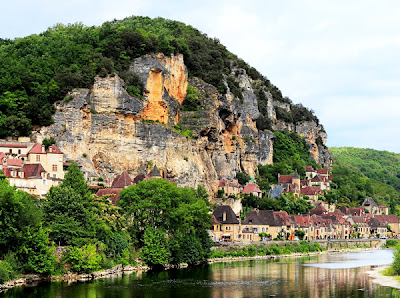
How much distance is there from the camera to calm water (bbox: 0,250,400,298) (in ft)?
188

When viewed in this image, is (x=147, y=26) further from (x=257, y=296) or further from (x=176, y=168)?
(x=257, y=296)

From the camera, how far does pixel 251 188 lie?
12875 cm

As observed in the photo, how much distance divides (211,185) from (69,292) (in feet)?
215

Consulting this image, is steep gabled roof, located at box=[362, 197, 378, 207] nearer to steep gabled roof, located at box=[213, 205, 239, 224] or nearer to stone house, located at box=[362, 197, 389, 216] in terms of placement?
stone house, located at box=[362, 197, 389, 216]

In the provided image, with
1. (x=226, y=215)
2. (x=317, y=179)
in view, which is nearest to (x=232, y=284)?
(x=226, y=215)

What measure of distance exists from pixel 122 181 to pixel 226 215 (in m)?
18.4

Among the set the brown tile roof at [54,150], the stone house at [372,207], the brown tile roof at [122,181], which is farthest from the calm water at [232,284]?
the stone house at [372,207]

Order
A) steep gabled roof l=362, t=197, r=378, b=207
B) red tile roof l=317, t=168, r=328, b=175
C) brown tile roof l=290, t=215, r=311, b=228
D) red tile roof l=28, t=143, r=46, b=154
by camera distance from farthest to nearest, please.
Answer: red tile roof l=317, t=168, r=328, b=175 → steep gabled roof l=362, t=197, r=378, b=207 → brown tile roof l=290, t=215, r=311, b=228 → red tile roof l=28, t=143, r=46, b=154

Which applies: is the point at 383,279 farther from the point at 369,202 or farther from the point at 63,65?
the point at 369,202

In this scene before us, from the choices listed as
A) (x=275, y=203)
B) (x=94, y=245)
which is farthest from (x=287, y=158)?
(x=94, y=245)

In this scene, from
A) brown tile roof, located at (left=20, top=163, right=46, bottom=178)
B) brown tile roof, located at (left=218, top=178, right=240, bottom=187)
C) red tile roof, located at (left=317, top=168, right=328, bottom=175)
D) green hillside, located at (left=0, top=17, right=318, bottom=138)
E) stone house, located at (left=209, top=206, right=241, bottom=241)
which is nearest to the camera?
brown tile roof, located at (left=20, top=163, right=46, bottom=178)

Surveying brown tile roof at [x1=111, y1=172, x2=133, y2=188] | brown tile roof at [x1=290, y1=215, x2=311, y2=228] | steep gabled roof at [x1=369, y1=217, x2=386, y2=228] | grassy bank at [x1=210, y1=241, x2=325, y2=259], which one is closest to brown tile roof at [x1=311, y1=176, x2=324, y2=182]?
steep gabled roof at [x1=369, y1=217, x2=386, y2=228]

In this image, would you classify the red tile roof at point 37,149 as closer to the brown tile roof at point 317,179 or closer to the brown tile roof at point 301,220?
the brown tile roof at point 301,220

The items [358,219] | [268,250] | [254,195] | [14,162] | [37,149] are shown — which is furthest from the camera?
[358,219]
